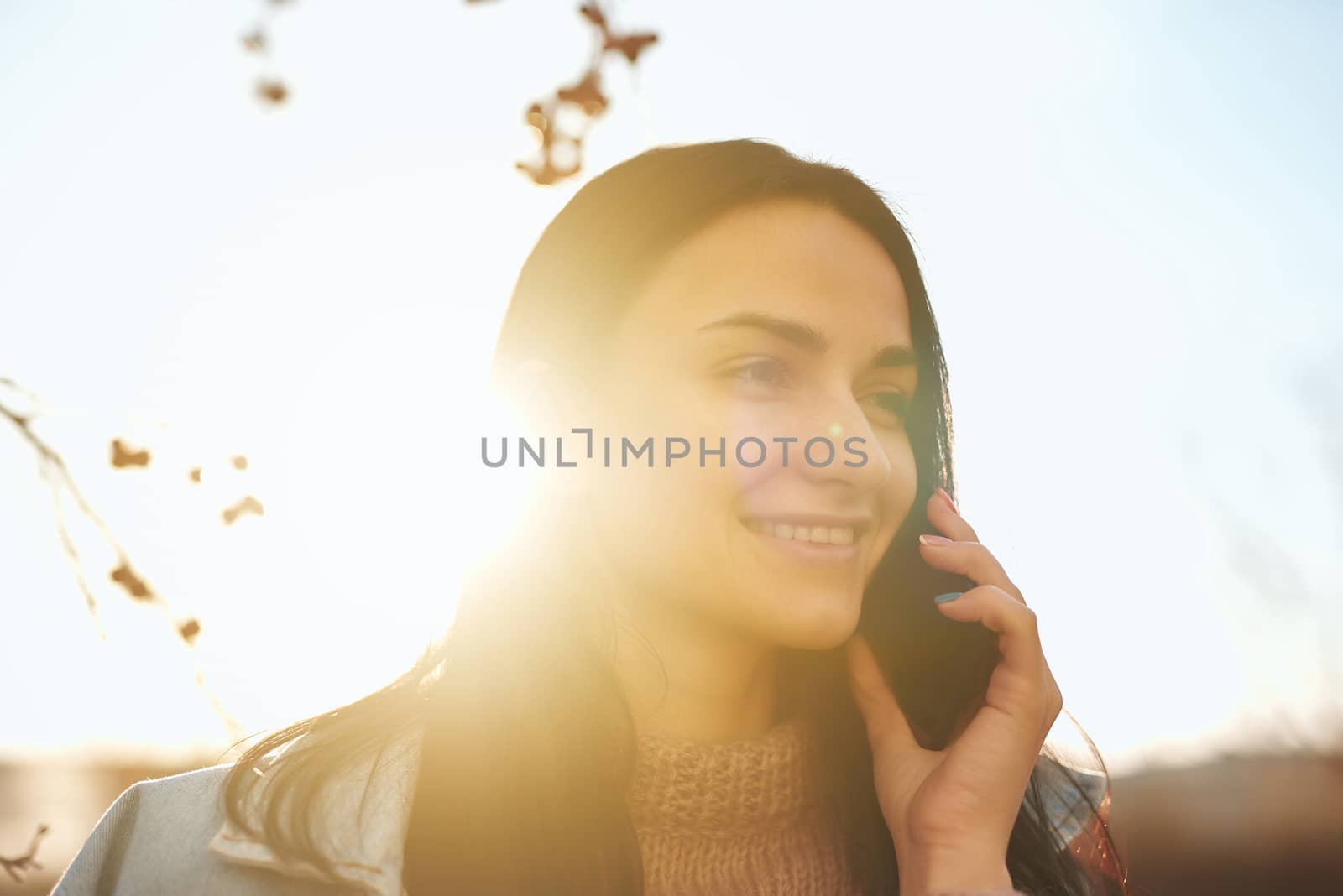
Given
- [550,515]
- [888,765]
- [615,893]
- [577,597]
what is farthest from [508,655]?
[888,765]

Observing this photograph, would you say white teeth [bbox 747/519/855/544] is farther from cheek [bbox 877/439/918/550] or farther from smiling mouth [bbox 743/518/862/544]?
cheek [bbox 877/439/918/550]

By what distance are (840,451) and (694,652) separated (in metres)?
0.56

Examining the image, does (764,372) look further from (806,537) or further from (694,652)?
(694,652)

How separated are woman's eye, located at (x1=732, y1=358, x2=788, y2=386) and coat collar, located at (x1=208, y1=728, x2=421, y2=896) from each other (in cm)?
106

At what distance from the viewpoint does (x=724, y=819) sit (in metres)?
2.03

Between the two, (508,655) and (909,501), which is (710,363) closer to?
(909,501)

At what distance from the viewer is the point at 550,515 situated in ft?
7.30

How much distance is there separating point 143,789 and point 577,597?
985 mm

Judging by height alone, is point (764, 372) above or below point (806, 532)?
above

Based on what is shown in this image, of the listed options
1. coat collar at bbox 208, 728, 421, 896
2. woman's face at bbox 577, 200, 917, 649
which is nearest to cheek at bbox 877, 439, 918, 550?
woman's face at bbox 577, 200, 917, 649

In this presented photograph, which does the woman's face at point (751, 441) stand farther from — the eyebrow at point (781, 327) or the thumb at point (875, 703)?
the thumb at point (875, 703)

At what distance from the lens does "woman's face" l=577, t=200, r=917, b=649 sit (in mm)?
1860

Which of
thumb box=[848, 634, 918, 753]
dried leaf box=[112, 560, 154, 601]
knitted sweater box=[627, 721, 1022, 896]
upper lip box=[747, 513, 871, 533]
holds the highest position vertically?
upper lip box=[747, 513, 871, 533]

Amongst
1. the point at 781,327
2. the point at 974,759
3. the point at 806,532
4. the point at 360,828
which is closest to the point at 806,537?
the point at 806,532
